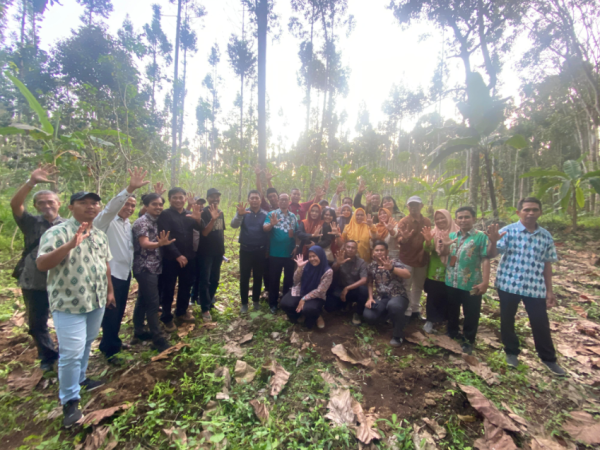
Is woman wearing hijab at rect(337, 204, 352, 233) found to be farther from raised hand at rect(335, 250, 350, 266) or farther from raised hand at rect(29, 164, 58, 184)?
raised hand at rect(29, 164, 58, 184)

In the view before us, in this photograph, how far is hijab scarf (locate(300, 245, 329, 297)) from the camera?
357cm

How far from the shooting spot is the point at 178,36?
14.6 meters

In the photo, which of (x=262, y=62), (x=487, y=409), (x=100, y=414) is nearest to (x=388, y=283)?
(x=487, y=409)

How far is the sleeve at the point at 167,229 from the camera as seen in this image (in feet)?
10.3

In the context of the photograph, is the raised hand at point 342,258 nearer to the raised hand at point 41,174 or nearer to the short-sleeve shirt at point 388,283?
the short-sleeve shirt at point 388,283

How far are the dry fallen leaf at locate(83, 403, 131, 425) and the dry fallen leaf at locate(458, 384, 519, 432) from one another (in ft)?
9.41

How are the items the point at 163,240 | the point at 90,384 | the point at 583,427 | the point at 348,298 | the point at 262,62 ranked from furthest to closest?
the point at 262,62, the point at 348,298, the point at 163,240, the point at 90,384, the point at 583,427

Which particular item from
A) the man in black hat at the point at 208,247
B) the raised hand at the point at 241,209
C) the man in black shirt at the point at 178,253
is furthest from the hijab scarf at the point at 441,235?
the man in black shirt at the point at 178,253

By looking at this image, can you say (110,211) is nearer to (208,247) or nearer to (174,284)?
(174,284)

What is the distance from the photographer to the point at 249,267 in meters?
3.96

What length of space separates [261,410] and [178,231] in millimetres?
2222

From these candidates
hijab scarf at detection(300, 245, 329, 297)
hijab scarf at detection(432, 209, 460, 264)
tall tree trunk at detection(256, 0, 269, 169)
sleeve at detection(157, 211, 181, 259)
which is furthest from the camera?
tall tree trunk at detection(256, 0, 269, 169)

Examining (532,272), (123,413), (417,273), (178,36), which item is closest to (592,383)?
(532,272)

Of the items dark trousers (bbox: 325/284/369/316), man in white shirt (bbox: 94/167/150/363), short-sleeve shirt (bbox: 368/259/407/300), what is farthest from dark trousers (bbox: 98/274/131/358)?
short-sleeve shirt (bbox: 368/259/407/300)
